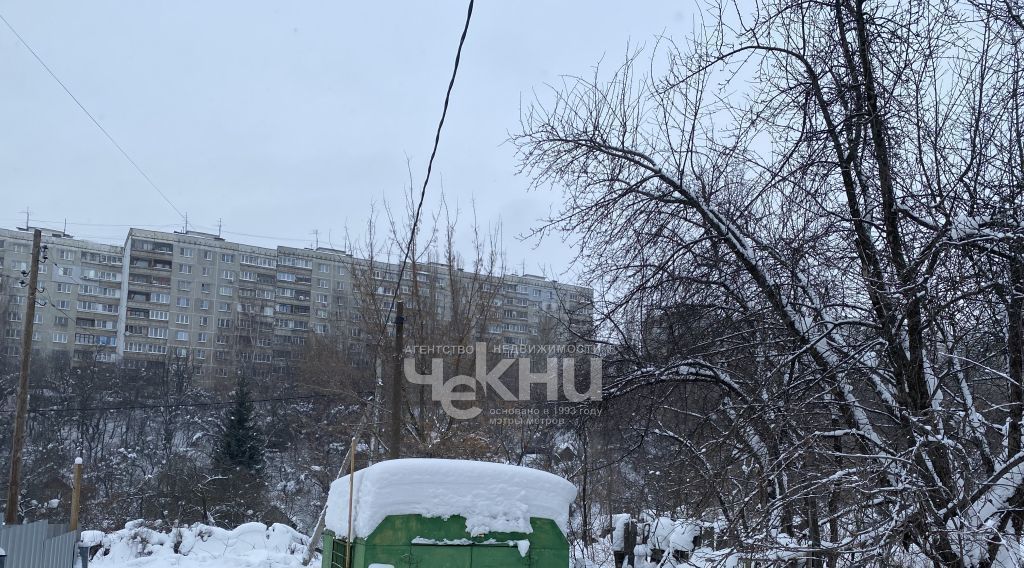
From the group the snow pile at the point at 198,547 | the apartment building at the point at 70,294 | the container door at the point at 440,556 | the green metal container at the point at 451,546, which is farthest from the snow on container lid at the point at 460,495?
the apartment building at the point at 70,294

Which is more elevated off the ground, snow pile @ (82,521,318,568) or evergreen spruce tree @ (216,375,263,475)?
evergreen spruce tree @ (216,375,263,475)

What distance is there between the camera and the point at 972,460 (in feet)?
14.3


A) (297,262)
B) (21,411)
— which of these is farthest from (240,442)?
(297,262)

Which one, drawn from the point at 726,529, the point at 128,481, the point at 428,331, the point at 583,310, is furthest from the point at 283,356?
the point at 726,529

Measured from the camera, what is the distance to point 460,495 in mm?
7352

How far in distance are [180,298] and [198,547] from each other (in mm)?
40654

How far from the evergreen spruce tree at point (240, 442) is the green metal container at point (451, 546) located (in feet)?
97.9

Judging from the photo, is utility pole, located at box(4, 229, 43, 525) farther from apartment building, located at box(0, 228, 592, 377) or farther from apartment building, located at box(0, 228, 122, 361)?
apartment building, located at box(0, 228, 122, 361)

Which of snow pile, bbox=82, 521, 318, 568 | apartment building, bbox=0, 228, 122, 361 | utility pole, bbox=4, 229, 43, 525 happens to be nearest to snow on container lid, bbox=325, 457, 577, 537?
snow pile, bbox=82, 521, 318, 568

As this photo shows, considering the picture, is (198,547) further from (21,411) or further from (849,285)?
(849,285)

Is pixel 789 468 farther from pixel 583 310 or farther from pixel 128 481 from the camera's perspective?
pixel 128 481

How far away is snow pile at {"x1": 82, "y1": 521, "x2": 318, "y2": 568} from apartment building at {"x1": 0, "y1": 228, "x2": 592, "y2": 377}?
32.5m

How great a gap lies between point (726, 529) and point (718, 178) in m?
3.05

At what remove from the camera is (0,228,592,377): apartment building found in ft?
179
